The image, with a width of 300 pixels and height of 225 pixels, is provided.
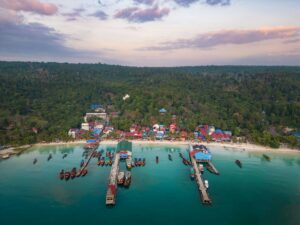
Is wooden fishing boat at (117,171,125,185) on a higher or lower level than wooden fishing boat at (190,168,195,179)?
higher

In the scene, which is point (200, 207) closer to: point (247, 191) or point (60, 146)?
point (247, 191)

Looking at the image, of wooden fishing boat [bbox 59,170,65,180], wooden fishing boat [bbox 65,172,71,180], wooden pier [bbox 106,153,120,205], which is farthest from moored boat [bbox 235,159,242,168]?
wooden fishing boat [bbox 59,170,65,180]

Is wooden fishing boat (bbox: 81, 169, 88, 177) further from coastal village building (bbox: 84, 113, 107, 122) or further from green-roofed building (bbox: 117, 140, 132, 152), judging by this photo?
coastal village building (bbox: 84, 113, 107, 122)

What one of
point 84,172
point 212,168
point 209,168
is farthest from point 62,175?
point 212,168

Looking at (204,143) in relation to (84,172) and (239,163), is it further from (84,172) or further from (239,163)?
(84,172)

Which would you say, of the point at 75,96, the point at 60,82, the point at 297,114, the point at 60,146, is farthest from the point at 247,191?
the point at 60,82

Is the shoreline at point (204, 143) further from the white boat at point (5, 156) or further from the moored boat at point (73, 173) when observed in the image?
the moored boat at point (73, 173)

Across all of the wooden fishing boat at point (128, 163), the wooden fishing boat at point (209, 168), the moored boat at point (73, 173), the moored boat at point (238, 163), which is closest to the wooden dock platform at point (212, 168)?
the wooden fishing boat at point (209, 168)
